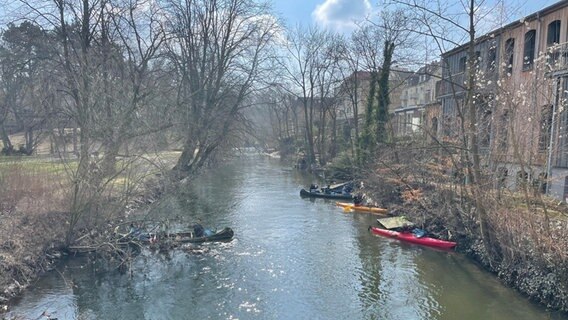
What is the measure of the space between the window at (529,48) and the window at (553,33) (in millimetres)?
1198

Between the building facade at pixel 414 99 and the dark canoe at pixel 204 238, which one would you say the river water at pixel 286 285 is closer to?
the dark canoe at pixel 204 238

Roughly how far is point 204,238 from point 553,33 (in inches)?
643

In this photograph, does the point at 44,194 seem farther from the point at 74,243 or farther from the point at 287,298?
the point at 287,298

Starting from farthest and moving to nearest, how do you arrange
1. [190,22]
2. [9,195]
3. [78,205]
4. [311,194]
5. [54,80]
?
[190,22], [311,194], [54,80], [9,195], [78,205]

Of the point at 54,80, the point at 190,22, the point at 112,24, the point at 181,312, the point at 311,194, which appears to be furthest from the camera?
the point at 190,22

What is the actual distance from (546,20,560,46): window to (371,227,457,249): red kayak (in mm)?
9300

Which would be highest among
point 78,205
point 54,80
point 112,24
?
point 112,24

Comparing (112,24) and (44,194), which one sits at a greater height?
(112,24)

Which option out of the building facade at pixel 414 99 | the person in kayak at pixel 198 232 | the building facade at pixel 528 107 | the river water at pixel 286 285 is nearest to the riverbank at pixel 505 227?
the river water at pixel 286 285

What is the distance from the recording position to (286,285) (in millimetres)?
13094

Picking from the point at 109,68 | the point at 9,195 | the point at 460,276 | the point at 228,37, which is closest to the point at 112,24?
the point at 109,68

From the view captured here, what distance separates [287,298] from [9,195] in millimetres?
11195

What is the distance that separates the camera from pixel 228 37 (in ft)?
105

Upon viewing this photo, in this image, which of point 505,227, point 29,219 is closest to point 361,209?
point 505,227
